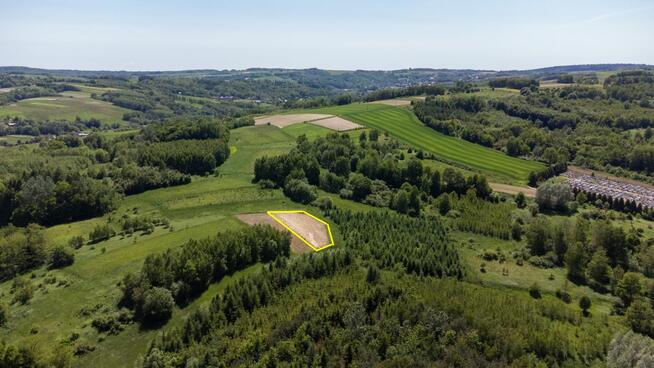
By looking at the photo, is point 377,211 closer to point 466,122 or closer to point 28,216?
point 28,216

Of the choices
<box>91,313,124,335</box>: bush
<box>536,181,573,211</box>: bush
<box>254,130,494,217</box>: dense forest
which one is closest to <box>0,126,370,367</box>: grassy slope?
<box>91,313,124,335</box>: bush

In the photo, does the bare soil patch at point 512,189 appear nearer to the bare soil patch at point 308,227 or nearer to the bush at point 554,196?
the bush at point 554,196

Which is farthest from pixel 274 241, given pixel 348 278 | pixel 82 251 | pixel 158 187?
pixel 158 187

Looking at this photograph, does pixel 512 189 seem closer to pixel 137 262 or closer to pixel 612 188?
pixel 612 188

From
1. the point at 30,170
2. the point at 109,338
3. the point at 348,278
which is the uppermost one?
the point at 30,170

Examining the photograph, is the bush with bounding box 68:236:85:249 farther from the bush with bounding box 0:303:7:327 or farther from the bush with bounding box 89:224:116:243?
the bush with bounding box 0:303:7:327

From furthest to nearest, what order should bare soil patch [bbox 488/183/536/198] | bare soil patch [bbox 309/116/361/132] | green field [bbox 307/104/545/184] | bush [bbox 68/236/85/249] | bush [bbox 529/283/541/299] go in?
bare soil patch [bbox 309/116/361/132]
green field [bbox 307/104/545/184]
bare soil patch [bbox 488/183/536/198]
bush [bbox 68/236/85/249]
bush [bbox 529/283/541/299]
